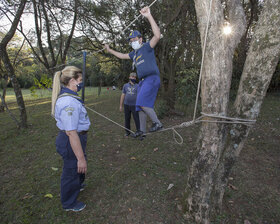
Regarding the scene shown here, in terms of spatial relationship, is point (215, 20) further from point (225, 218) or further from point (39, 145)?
point (39, 145)

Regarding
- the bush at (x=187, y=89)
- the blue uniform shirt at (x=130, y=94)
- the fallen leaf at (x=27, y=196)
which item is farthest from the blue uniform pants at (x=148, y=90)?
the bush at (x=187, y=89)

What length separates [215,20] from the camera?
1751 mm

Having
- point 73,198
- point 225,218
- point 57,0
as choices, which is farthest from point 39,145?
point 57,0

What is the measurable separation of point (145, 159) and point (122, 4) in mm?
7453

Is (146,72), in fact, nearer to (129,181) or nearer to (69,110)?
(69,110)

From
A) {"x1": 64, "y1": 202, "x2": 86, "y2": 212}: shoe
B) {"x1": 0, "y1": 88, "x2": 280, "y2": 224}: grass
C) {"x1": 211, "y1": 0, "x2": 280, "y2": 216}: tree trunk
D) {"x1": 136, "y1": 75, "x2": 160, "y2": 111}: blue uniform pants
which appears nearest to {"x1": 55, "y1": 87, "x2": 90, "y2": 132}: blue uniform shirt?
{"x1": 136, "y1": 75, "x2": 160, "y2": 111}: blue uniform pants

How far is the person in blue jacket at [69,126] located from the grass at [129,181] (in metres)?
0.49

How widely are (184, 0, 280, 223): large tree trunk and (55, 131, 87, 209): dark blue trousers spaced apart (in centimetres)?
149

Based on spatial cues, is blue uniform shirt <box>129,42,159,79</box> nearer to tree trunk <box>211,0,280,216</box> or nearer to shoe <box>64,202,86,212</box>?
tree trunk <box>211,0,280,216</box>

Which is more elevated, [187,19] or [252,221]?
[187,19]

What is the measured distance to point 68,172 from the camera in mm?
2160

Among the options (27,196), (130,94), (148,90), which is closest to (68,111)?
(148,90)

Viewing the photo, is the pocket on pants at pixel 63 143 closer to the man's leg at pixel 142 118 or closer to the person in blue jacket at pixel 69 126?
the person in blue jacket at pixel 69 126

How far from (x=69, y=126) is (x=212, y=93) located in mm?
1601
